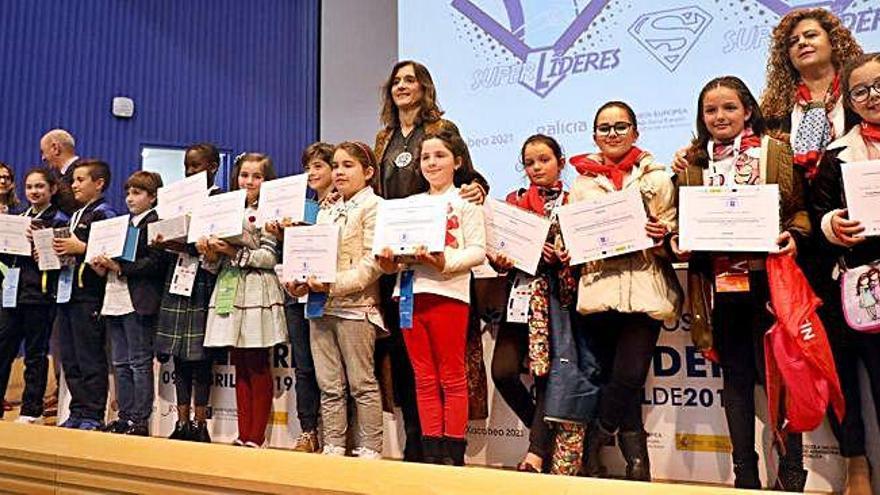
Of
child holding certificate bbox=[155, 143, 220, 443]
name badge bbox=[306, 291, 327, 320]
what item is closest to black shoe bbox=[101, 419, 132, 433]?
child holding certificate bbox=[155, 143, 220, 443]

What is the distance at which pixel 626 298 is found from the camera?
2.13 meters

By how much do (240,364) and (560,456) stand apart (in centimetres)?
133

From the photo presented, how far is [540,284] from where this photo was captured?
2355 millimetres

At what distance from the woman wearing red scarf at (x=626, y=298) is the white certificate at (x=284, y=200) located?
1008mm

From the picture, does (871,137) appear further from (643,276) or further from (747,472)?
(747,472)

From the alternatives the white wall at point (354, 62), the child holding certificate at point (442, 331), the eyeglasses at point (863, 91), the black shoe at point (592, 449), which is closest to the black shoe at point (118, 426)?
the child holding certificate at point (442, 331)

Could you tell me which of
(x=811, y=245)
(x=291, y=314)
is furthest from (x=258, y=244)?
(x=811, y=245)

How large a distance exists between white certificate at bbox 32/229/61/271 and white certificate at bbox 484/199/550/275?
2026 millimetres

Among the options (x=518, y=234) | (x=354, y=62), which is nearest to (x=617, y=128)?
(x=518, y=234)

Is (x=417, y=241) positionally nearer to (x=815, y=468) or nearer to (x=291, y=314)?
(x=291, y=314)

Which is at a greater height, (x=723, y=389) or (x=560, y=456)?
(x=723, y=389)

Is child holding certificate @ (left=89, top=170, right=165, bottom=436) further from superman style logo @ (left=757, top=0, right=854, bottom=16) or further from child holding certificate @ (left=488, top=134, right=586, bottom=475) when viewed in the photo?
superman style logo @ (left=757, top=0, right=854, bottom=16)

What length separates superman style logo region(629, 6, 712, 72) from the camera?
13.5 feet

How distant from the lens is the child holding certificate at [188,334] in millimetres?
2934
